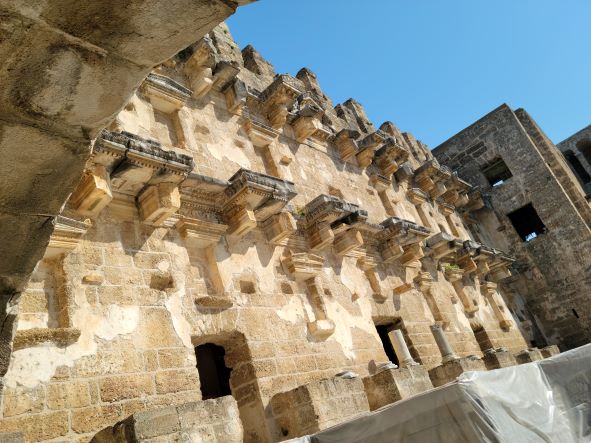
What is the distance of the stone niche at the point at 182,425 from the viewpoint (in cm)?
304

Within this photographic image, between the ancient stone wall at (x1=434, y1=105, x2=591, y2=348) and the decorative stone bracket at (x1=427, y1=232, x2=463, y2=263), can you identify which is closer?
the decorative stone bracket at (x1=427, y1=232, x2=463, y2=263)

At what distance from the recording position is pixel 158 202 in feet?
16.4

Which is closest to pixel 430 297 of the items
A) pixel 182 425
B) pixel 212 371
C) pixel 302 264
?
pixel 302 264

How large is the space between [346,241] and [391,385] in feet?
9.54

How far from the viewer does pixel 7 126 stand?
60.3 inches

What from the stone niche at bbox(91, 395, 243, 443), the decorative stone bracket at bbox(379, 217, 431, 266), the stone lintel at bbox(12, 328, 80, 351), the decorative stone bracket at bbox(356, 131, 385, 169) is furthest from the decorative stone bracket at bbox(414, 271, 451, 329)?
the stone lintel at bbox(12, 328, 80, 351)

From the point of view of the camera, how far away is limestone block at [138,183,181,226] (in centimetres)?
502

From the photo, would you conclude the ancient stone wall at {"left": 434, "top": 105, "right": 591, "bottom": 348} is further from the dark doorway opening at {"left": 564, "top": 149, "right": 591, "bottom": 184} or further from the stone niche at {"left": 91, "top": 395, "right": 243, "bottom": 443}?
the stone niche at {"left": 91, "top": 395, "right": 243, "bottom": 443}

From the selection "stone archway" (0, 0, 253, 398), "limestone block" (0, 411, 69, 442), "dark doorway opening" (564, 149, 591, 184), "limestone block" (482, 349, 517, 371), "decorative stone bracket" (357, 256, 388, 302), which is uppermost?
"dark doorway opening" (564, 149, 591, 184)

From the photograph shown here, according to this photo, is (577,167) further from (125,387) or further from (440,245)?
(125,387)

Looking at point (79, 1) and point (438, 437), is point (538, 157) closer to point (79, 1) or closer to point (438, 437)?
point (438, 437)

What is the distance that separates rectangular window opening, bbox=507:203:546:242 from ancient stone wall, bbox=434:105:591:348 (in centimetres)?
12

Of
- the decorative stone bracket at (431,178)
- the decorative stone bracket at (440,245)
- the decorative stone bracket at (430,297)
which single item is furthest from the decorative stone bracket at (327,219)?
the decorative stone bracket at (431,178)

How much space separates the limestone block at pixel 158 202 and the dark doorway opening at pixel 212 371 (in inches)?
83.4
